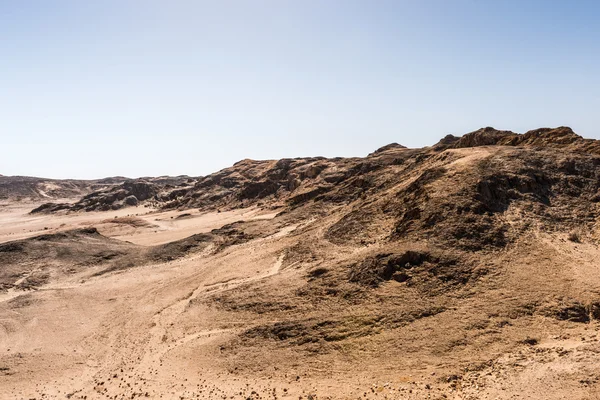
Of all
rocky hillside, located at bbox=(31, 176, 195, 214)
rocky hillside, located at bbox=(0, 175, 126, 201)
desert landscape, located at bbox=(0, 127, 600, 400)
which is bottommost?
desert landscape, located at bbox=(0, 127, 600, 400)

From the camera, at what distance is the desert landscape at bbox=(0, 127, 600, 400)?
594 inches

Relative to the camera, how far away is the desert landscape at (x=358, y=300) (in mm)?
15086

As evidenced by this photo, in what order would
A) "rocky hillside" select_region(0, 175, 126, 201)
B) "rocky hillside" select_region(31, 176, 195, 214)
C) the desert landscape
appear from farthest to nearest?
"rocky hillside" select_region(0, 175, 126, 201)
"rocky hillside" select_region(31, 176, 195, 214)
the desert landscape

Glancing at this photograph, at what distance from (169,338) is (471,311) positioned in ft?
47.1

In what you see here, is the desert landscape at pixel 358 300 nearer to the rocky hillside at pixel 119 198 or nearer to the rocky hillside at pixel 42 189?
the rocky hillside at pixel 119 198

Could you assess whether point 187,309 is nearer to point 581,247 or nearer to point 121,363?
point 121,363

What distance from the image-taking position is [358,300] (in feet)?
66.9

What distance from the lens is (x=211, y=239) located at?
131ft

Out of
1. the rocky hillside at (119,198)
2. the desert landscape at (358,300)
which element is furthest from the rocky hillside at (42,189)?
the desert landscape at (358,300)

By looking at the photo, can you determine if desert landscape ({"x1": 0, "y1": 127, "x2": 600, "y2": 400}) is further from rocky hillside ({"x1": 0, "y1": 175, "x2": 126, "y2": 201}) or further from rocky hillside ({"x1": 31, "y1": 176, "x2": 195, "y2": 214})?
rocky hillside ({"x1": 0, "y1": 175, "x2": 126, "y2": 201})

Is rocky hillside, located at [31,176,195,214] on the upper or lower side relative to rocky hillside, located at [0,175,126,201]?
lower

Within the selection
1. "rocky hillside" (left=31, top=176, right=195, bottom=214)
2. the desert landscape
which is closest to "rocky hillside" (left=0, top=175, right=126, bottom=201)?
Result: "rocky hillside" (left=31, top=176, right=195, bottom=214)

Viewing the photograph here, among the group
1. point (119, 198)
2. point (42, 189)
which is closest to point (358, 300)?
point (119, 198)

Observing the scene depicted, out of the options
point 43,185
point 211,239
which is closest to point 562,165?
point 211,239
